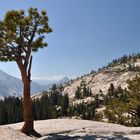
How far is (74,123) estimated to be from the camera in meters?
33.9

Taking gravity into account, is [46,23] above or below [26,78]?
above

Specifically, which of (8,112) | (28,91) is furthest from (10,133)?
(8,112)

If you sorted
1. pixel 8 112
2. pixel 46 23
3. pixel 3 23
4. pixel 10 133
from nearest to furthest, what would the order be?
pixel 10 133 → pixel 3 23 → pixel 46 23 → pixel 8 112

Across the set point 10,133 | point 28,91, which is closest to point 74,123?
point 28,91

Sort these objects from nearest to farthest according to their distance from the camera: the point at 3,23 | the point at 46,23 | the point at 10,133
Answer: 1. the point at 10,133
2. the point at 3,23
3. the point at 46,23

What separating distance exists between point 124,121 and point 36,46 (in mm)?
23190

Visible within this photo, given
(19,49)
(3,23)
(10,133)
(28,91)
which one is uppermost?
(3,23)

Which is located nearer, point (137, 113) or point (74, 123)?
point (74, 123)

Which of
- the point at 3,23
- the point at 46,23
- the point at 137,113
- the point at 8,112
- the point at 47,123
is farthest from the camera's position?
the point at 8,112

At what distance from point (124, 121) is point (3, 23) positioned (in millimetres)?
27780

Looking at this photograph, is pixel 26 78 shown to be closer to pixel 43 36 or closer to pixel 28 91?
pixel 28 91

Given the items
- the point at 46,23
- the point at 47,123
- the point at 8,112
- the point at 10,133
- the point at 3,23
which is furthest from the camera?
the point at 8,112

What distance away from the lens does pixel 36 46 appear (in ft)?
109

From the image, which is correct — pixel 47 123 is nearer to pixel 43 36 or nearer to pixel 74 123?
pixel 74 123
